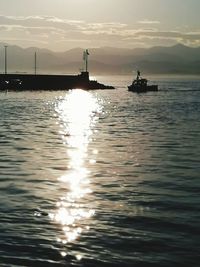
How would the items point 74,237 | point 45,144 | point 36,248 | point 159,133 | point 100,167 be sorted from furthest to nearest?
point 159,133 < point 45,144 < point 100,167 < point 74,237 < point 36,248

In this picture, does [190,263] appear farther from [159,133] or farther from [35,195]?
[159,133]

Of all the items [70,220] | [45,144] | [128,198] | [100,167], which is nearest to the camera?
[70,220]

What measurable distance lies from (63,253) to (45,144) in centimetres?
2855

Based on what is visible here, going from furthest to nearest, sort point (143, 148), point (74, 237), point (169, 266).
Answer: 1. point (143, 148)
2. point (74, 237)
3. point (169, 266)

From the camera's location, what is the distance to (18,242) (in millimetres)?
16812

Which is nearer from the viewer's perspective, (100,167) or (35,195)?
(35,195)

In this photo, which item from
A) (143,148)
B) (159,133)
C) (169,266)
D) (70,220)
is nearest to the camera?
(169,266)

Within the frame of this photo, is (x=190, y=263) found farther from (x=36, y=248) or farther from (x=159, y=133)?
(x=159, y=133)

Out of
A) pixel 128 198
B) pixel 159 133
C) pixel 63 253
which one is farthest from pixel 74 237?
pixel 159 133

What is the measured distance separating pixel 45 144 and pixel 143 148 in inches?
318

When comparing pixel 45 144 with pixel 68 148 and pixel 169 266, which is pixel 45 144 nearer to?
pixel 68 148

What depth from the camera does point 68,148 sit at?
139 feet

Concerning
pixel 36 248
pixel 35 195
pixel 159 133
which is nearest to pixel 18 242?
pixel 36 248

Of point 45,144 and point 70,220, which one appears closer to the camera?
point 70,220
